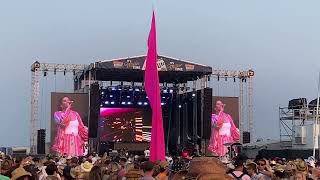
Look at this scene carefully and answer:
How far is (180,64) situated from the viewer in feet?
96.5

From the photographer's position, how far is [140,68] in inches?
1144

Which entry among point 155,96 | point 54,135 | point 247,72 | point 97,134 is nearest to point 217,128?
point 247,72

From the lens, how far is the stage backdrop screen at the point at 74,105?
94.4 feet

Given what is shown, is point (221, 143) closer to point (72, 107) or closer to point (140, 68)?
point (140, 68)

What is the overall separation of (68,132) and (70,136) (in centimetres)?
23

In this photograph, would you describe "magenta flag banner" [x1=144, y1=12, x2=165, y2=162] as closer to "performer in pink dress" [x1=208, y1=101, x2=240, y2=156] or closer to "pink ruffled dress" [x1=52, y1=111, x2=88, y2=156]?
"pink ruffled dress" [x1=52, y1=111, x2=88, y2=156]

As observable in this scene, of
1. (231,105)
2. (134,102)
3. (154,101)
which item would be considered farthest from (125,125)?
(154,101)

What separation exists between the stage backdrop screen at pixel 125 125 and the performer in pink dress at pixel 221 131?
372 cm

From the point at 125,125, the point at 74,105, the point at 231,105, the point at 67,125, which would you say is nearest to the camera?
the point at 67,125

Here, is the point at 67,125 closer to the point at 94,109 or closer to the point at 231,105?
the point at 94,109

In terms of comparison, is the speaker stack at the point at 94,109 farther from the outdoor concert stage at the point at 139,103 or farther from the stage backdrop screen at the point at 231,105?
the stage backdrop screen at the point at 231,105

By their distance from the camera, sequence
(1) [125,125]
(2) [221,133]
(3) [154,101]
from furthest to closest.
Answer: (1) [125,125], (2) [221,133], (3) [154,101]

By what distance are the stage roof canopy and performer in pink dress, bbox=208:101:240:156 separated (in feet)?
6.87

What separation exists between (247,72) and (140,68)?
571 centimetres
